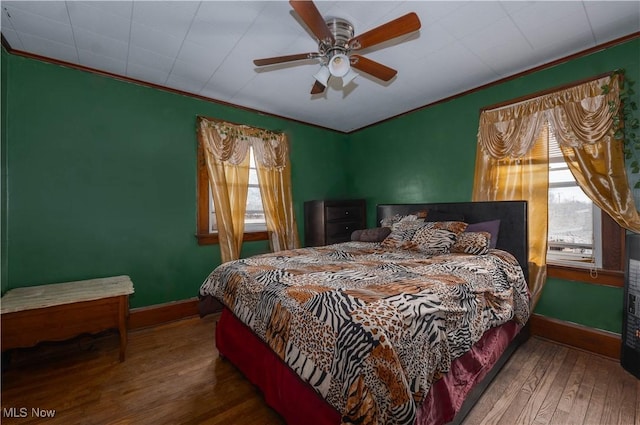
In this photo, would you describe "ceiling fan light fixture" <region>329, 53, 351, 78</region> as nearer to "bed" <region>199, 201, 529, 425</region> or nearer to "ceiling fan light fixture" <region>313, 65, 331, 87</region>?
"ceiling fan light fixture" <region>313, 65, 331, 87</region>

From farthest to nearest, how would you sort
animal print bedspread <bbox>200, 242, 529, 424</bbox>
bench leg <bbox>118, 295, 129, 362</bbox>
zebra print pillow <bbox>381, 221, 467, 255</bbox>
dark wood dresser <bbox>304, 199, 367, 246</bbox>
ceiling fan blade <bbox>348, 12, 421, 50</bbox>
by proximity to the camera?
dark wood dresser <bbox>304, 199, 367, 246</bbox> < zebra print pillow <bbox>381, 221, 467, 255</bbox> < bench leg <bbox>118, 295, 129, 362</bbox> < ceiling fan blade <bbox>348, 12, 421, 50</bbox> < animal print bedspread <bbox>200, 242, 529, 424</bbox>

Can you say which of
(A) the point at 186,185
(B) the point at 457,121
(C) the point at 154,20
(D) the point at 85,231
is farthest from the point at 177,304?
(B) the point at 457,121

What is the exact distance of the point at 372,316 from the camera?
1.12 meters

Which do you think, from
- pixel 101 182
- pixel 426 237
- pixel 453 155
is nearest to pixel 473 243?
pixel 426 237

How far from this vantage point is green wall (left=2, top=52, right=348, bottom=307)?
7.68ft

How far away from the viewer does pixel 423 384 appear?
3.61 ft

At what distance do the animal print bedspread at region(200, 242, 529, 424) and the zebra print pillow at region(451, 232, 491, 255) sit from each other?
0.21 meters

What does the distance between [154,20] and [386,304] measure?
2.45m

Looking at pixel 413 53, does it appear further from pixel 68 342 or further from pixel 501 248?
pixel 68 342

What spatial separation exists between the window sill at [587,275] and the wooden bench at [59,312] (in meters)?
3.71

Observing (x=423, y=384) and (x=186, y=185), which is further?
(x=186, y=185)

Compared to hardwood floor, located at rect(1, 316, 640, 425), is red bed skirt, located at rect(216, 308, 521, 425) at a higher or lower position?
higher

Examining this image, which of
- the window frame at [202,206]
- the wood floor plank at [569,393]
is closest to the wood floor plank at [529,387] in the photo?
the wood floor plank at [569,393]

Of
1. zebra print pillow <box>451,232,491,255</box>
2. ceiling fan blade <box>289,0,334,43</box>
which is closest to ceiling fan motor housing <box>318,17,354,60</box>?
ceiling fan blade <box>289,0,334,43</box>
